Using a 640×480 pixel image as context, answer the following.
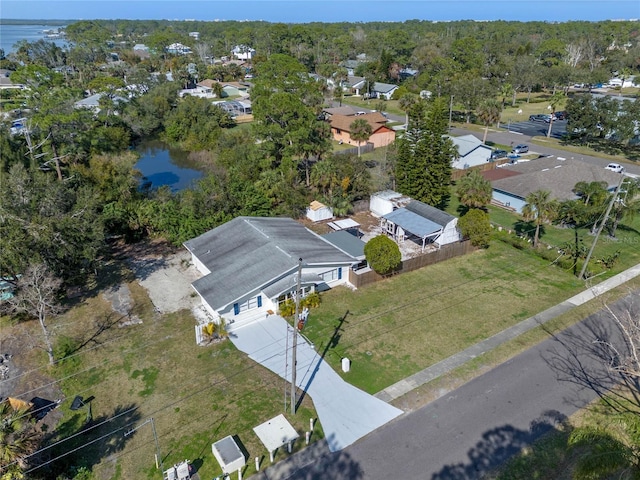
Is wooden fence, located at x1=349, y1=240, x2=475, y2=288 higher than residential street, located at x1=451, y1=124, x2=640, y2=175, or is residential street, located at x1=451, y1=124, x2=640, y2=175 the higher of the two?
residential street, located at x1=451, y1=124, x2=640, y2=175

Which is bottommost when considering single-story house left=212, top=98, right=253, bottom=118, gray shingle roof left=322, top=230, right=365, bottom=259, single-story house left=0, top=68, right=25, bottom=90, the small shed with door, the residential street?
the small shed with door

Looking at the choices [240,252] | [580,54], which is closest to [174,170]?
[240,252]

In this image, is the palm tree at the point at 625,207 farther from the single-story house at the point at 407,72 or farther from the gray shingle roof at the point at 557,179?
the single-story house at the point at 407,72

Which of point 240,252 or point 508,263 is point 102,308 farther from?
point 508,263

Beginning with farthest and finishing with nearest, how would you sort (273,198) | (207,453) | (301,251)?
(273,198)
(301,251)
(207,453)

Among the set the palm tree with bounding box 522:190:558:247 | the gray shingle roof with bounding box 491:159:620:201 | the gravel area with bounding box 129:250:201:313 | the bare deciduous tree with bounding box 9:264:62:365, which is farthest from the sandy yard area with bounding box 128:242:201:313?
the gray shingle roof with bounding box 491:159:620:201

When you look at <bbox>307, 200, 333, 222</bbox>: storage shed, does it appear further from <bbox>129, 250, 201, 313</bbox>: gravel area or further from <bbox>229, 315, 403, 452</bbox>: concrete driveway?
<bbox>229, 315, 403, 452</bbox>: concrete driveway
